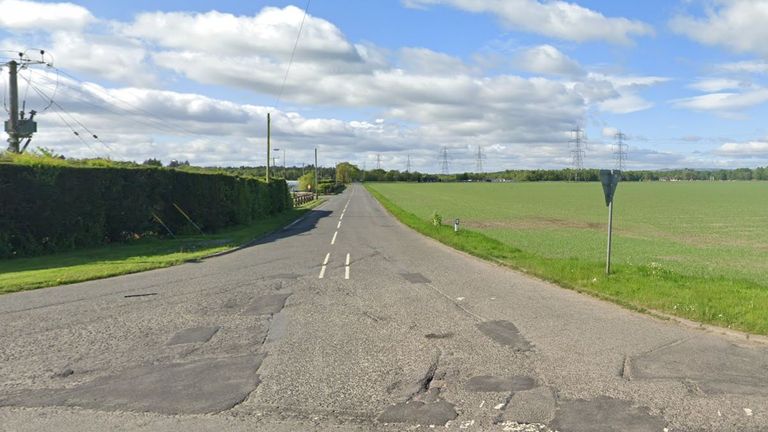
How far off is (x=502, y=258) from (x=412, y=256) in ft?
9.17

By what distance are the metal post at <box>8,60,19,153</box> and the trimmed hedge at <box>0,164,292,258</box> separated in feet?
29.9

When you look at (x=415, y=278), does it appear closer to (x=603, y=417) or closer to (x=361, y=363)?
(x=361, y=363)

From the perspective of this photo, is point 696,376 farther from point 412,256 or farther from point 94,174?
point 94,174

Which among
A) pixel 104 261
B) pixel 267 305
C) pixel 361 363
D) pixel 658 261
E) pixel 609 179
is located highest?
pixel 609 179

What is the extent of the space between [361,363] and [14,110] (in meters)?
26.9

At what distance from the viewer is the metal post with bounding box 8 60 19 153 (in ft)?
84.4

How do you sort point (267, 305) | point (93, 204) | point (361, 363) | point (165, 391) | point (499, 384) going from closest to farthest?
point (165, 391) < point (499, 384) < point (361, 363) < point (267, 305) < point (93, 204)

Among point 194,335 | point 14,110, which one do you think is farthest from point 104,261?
point 14,110

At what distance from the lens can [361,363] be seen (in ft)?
20.2

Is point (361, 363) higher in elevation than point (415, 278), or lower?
higher

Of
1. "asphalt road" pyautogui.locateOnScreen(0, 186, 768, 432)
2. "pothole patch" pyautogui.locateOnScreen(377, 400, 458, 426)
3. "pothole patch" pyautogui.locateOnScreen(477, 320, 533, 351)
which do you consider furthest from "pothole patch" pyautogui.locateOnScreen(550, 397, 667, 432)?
"pothole patch" pyautogui.locateOnScreen(477, 320, 533, 351)

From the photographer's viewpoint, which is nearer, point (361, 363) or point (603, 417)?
point (603, 417)

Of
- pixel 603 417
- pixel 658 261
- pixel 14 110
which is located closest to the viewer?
pixel 603 417

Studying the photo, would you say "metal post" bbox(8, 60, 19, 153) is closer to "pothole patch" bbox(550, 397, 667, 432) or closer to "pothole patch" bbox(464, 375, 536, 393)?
"pothole patch" bbox(464, 375, 536, 393)
